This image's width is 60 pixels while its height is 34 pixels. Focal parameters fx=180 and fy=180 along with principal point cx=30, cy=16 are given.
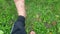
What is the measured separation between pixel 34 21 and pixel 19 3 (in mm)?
319

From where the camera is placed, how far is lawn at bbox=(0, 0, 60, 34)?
A: 7.87 ft

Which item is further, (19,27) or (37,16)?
(37,16)

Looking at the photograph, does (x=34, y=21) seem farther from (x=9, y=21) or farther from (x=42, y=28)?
(x=9, y=21)

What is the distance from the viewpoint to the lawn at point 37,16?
240 cm

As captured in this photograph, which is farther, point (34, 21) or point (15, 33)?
point (34, 21)

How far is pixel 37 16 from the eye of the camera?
247cm

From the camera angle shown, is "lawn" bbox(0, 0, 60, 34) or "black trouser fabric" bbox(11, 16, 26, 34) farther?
"lawn" bbox(0, 0, 60, 34)

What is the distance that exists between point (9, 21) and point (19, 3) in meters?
0.28

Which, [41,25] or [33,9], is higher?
[33,9]

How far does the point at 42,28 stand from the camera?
2393 millimetres

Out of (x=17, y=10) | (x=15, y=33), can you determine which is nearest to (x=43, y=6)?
(x=17, y=10)

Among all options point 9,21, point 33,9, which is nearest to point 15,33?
point 9,21

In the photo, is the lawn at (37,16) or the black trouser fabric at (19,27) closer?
Answer: the black trouser fabric at (19,27)

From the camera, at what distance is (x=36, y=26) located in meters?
2.41
